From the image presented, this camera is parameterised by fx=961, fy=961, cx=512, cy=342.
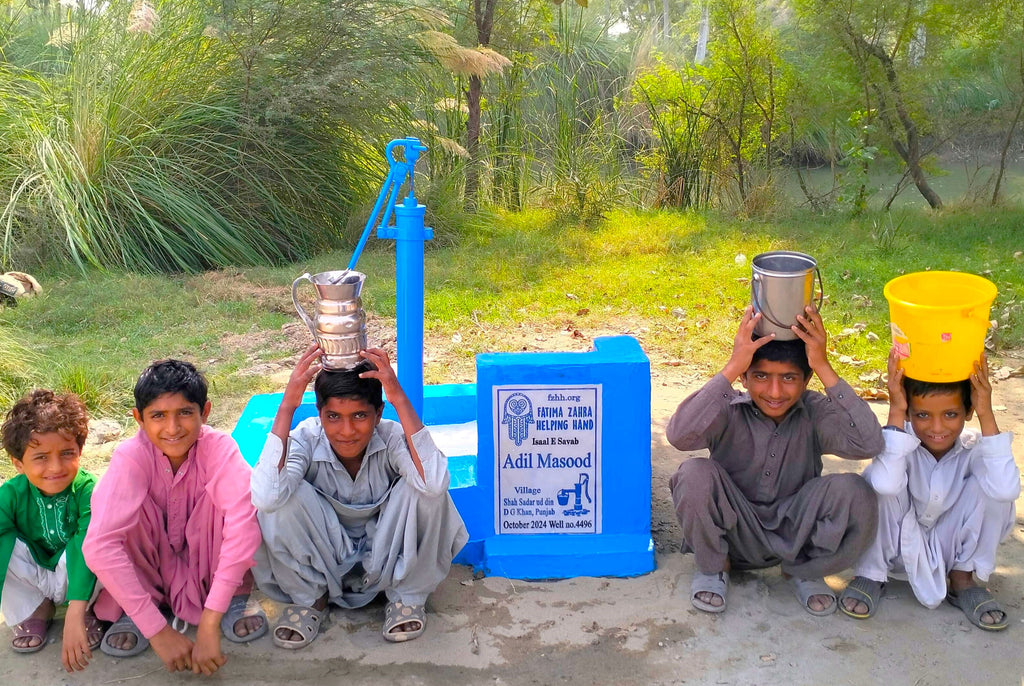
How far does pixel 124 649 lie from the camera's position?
99.3 inches

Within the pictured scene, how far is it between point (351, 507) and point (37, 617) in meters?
0.88

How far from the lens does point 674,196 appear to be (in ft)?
29.3

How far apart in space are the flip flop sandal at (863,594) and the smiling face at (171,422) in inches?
72.9

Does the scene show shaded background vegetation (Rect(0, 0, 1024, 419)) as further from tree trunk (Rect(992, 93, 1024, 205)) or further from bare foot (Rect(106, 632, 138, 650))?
bare foot (Rect(106, 632, 138, 650))

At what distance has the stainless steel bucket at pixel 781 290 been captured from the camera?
8.23 feet

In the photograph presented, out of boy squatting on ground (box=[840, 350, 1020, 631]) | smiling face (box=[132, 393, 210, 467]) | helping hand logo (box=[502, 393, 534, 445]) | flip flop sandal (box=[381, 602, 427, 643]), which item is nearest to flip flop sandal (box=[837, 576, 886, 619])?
boy squatting on ground (box=[840, 350, 1020, 631])

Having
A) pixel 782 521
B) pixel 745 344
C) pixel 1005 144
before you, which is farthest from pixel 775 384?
pixel 1005 144

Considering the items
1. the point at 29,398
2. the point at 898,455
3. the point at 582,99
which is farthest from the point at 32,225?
the point at 582,99

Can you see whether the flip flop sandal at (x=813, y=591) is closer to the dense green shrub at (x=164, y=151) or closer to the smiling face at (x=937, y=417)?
the smiling face at (x=937, y=417)

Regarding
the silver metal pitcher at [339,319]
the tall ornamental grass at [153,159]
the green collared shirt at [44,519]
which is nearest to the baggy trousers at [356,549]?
the silver metal pitcher at [339,319]

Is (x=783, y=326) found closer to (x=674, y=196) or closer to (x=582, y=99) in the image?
(x=674, y=196)

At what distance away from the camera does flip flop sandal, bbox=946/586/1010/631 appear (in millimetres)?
2584

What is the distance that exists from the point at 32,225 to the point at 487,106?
4.36m

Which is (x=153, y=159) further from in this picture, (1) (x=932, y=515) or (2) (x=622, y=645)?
(1) (x=932, y=515)
